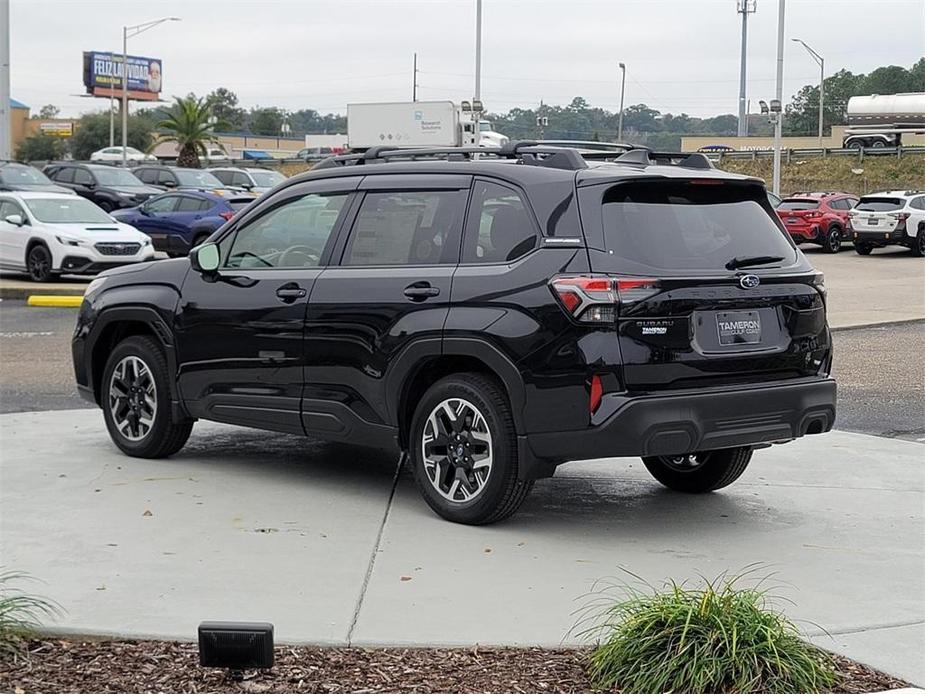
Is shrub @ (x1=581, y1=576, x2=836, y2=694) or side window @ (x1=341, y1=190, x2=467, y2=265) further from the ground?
side window @ (x1=341, y1=190, x2=467, y2=265)

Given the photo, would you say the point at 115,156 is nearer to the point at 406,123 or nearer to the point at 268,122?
the point at 406,123

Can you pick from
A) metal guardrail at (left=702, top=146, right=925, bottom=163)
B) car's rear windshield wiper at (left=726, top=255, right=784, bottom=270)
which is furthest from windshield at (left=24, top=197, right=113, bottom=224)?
metal guardrail at (left=702, top=146, right=925, bottom=163)

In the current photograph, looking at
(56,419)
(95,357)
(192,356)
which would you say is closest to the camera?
(192,356)

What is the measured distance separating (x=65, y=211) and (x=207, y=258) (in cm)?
1671

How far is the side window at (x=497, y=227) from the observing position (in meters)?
6.79

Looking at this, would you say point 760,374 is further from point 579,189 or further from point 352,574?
point 352,574

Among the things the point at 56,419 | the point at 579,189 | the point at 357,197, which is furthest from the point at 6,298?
the point at 579,189

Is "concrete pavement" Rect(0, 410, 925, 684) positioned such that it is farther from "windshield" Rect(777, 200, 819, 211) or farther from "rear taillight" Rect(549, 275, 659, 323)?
"windshield" Rect(777, 200, 819, 211)

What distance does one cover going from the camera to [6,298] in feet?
69.4

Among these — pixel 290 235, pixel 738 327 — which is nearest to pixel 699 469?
pixel 738 327

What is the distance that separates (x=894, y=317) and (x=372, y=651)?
1571cm

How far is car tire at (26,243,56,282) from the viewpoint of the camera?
22531mm

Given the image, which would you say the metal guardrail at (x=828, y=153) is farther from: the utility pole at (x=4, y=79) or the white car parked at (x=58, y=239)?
the white car parked at (x=58, y=239)

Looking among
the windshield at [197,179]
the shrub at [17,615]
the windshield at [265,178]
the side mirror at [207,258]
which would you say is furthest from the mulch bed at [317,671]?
the windshield at [265,178]
